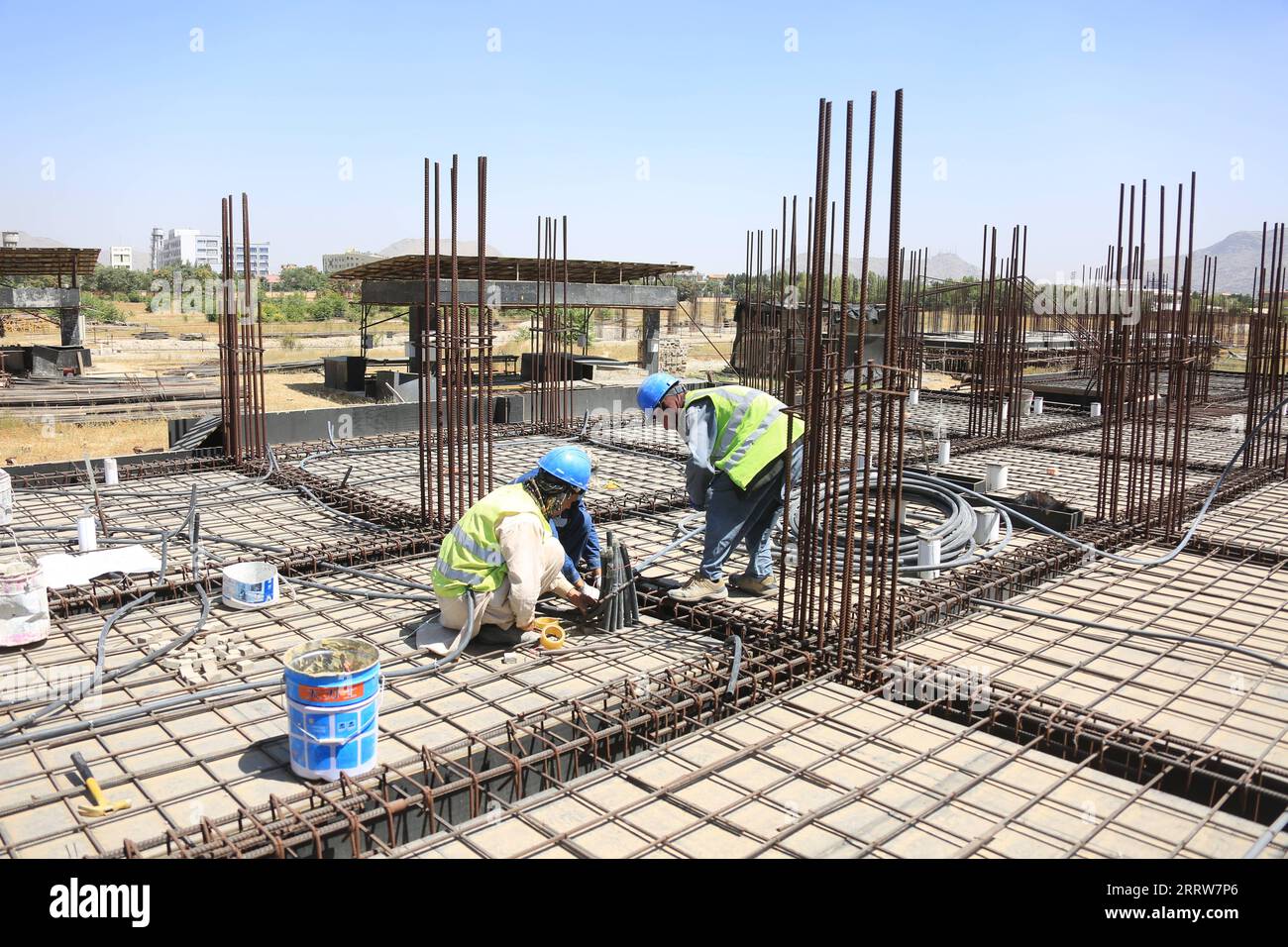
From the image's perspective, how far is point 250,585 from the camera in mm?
5289

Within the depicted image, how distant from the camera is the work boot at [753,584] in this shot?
219 inches

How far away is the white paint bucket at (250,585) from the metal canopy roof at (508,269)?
31.8 feet

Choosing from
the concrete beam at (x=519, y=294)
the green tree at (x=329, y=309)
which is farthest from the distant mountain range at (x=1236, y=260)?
the concrete beam at (x=519, y=294)

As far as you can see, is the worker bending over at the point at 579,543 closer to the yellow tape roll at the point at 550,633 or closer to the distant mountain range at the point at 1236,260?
the yellow tape roll at the point at 550,633

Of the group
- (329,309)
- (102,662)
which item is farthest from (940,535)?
(329,309)

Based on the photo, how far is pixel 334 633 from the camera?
4.96 metres

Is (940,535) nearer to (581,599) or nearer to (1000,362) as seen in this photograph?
(581,599)

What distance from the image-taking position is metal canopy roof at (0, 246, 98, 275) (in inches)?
701

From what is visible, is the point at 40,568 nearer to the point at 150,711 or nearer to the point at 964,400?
the point at 150,711

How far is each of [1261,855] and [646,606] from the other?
3.14m

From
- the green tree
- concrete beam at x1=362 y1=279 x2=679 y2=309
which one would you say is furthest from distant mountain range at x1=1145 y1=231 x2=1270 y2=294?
concrete beam at x1=362 y1=279 x2=679 y2=309

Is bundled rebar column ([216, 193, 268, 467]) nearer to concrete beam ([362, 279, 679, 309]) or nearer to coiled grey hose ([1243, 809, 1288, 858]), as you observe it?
concrete beam ([362, 279, 679, 309])
